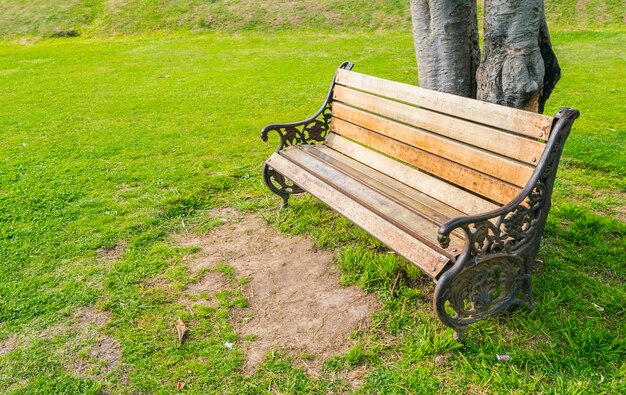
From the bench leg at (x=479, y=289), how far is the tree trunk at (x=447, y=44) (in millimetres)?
1921

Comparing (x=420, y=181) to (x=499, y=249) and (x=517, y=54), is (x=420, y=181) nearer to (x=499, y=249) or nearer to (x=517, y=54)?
(x=499, y=249)

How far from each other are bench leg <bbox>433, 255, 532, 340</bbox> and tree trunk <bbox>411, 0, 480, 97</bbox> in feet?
6.30

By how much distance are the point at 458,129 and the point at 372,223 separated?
0.85m

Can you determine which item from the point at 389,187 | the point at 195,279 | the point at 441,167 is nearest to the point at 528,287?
the point at 441,167

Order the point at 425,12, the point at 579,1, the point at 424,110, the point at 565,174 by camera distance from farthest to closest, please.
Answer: the point at 579,1 < the point at 565,174 < the point at 425,12 < the point at 424,110

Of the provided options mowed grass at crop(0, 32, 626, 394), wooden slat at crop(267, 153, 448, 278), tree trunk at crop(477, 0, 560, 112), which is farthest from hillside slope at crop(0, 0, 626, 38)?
wooden slat at crop(267, 153, 448, 278)

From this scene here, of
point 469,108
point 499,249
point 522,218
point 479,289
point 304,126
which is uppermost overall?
point 469,108

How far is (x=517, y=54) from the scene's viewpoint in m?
3.82

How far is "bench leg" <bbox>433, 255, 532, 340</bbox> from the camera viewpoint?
9.39 feet

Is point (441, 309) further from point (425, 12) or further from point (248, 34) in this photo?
point (248, 34)

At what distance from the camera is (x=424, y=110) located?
150 inches

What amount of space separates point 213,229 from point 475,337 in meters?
2.51

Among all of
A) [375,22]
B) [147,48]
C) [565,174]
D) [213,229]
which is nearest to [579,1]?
[375,22]

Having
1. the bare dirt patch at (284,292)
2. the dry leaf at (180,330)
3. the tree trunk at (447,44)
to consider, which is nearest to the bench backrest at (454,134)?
the tree trunk at (447,44)
